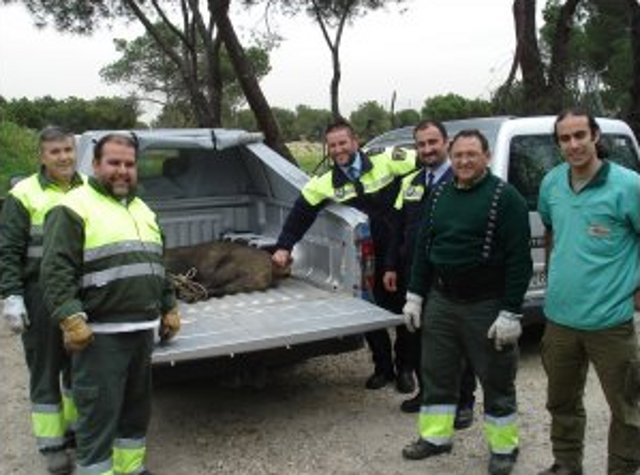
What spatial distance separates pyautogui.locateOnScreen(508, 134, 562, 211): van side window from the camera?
6.34 m

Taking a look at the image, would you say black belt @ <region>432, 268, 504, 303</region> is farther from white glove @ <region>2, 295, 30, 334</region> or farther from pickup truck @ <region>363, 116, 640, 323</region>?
white glove @ <region>2, 295, 30, 334</region>

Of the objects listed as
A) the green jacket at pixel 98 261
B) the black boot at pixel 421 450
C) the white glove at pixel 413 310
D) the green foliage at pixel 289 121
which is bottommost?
the green foliage at pixel 289 121

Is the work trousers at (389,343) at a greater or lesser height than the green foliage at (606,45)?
lesser

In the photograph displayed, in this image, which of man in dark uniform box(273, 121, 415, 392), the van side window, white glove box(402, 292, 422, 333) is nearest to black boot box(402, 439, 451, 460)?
white glove box(402, 292, 422, 333)

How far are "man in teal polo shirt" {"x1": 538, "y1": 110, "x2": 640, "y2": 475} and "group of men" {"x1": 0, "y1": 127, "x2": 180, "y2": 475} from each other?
2.01 metres

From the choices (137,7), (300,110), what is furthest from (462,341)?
(300,110)

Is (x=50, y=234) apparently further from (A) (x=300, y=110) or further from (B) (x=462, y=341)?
(A) (x=300, y=110)

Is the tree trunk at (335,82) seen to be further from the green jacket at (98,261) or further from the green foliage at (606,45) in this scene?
the green jacket at (98,261)

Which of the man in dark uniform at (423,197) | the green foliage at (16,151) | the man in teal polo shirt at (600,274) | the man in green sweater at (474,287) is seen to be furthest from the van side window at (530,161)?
the green foliage at (16,151)

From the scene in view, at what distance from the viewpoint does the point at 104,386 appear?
4.13 m

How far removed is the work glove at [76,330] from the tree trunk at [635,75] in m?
9.74

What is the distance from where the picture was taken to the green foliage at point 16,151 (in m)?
24.3

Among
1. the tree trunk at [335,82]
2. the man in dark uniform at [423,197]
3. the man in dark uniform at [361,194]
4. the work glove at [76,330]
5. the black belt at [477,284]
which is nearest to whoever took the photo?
the work glove at [76,330]

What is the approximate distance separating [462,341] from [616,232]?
1.04 meters
